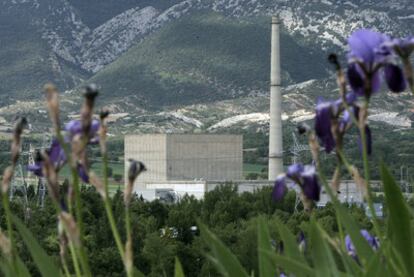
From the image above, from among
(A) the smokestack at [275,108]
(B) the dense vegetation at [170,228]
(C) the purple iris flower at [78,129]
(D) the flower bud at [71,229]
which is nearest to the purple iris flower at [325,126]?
(C) the purple iris flower at [78,129]

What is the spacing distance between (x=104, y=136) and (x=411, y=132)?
14359 centimetres

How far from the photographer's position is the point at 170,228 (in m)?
45.4

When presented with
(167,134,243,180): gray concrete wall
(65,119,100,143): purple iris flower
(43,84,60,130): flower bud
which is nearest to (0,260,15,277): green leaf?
(65,119,100,143): purple iris flower

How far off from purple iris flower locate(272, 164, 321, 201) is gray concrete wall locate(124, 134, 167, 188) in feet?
301

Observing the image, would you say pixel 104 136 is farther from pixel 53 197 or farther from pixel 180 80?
pixel 180 80

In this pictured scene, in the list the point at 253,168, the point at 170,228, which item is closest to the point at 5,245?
the point at 170,228

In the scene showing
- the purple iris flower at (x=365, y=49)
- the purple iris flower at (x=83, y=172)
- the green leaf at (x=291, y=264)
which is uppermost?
the purple iris flower at (x=365, y=49)

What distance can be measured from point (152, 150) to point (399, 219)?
9529 centimetres

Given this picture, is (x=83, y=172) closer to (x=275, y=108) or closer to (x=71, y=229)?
(x=71, y=229)

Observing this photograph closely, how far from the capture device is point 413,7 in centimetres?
19938

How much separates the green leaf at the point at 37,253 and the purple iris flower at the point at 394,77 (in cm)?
78

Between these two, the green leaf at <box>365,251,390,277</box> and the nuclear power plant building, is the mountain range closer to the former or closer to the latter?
the nuclear power plant building

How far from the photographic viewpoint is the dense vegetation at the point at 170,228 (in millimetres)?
35156

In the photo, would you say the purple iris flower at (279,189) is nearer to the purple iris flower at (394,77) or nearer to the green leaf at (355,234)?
the green leaf at (355,234)
